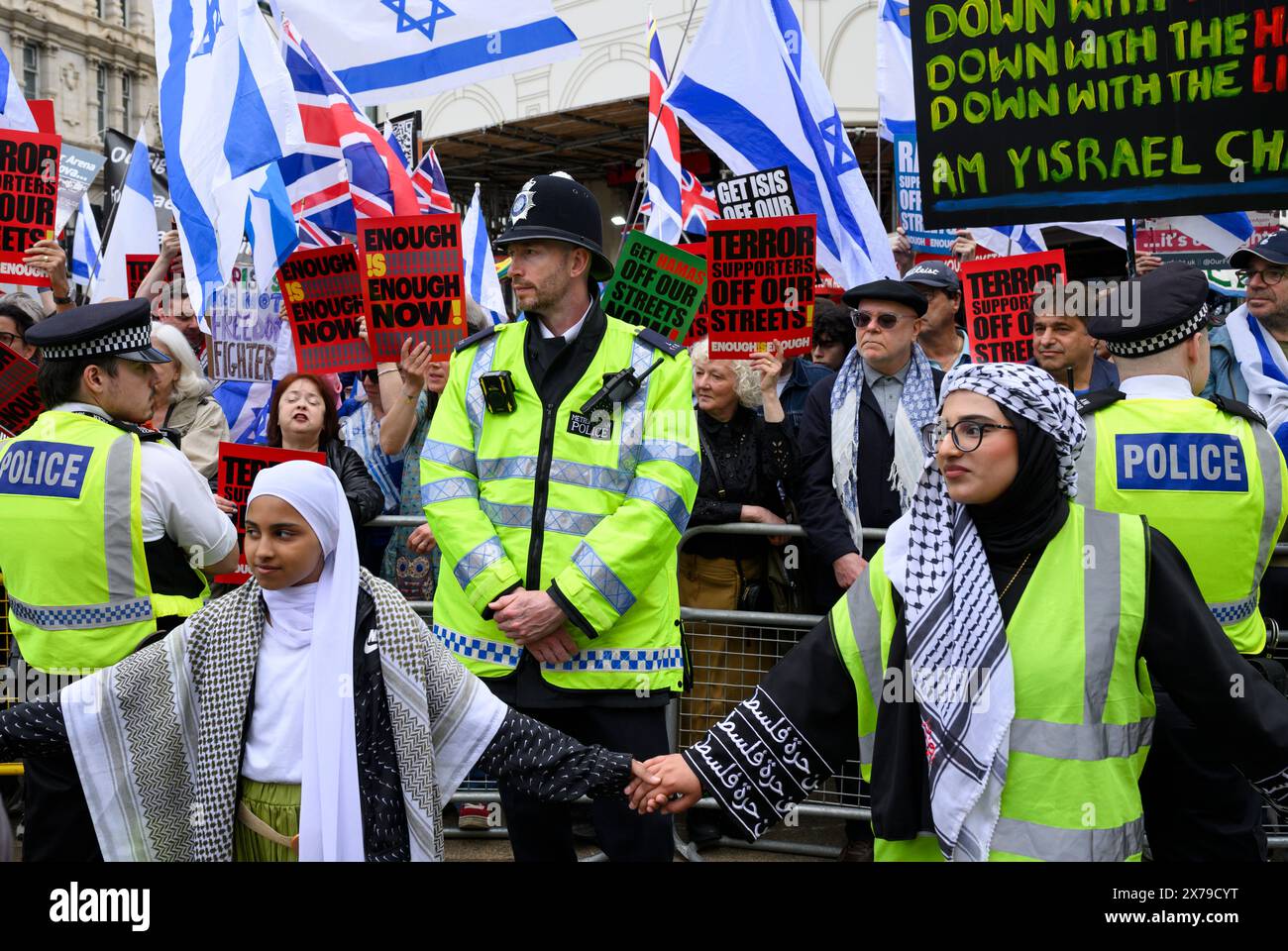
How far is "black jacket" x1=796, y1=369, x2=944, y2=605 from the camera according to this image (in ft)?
17.4

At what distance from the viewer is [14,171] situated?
256 inches

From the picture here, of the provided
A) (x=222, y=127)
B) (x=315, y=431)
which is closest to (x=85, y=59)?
(x=222, y=127)

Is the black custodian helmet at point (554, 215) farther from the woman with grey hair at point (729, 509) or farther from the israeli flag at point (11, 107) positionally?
the israeli flag at point (11, 107)

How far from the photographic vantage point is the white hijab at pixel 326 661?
295 cm

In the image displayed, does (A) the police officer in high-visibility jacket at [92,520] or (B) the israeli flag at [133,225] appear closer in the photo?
(A) the police officer in high-visibility jacket at [92,520]

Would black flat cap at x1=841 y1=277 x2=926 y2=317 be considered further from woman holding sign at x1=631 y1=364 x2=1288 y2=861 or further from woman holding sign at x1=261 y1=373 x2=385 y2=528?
woman holding sign at x1=631 y1=364 x2=1288 y2=861

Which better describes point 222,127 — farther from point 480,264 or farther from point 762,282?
point 480,264

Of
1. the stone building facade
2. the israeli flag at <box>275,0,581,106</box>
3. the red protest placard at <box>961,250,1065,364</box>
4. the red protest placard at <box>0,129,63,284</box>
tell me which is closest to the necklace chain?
the red protest placard at <box>961,250,1065,364</box>

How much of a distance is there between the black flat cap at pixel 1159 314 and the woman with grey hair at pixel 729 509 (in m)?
1.89

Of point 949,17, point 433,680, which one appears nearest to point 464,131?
point 949,17

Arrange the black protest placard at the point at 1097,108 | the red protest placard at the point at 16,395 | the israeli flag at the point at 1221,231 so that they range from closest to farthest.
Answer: the black protest placard at the point at 1097,108 → the red protest placard at the point at 16,395 → the israeli flag at the point at 1221,231

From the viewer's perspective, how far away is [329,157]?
7.43 m

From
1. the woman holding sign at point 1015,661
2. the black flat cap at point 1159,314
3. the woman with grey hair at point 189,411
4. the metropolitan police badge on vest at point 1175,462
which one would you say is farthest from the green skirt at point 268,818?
the woman with grey hair at point 189,411

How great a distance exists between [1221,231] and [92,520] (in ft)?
16.0
